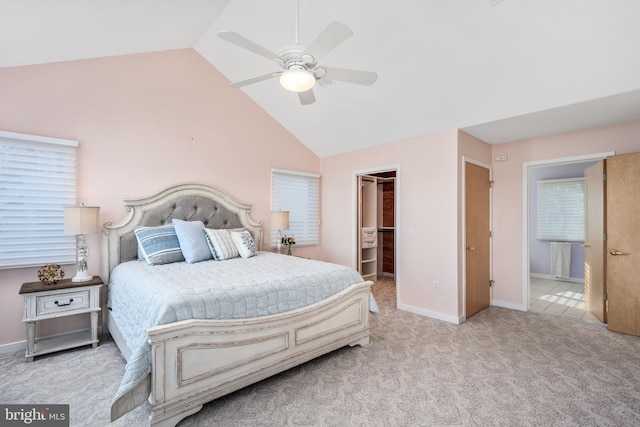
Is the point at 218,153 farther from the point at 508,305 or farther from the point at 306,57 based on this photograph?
the point at 508,305

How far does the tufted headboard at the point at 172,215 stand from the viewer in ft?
10.8

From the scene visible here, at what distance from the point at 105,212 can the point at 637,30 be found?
500cm

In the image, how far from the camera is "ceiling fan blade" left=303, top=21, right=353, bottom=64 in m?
1.79

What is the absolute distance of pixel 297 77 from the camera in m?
2.10

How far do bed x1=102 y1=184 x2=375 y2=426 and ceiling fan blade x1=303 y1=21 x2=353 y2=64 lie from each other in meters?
1.69

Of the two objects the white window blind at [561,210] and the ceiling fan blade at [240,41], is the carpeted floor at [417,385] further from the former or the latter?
the white window blind at [561,210]

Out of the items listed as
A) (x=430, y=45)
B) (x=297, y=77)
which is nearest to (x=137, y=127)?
(x=297, y=77)

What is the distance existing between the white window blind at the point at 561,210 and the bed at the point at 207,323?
201 inches

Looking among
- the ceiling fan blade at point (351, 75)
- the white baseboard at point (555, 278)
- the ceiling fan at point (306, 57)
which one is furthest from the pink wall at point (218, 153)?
the white baseboard at point (555, 278)

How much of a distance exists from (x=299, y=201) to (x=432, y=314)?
2.62 meters

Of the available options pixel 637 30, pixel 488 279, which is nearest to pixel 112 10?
pixel 637 30

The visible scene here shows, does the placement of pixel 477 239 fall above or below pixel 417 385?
above

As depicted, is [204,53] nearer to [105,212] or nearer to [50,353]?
[105,212]

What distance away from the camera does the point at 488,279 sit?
4383 mm
